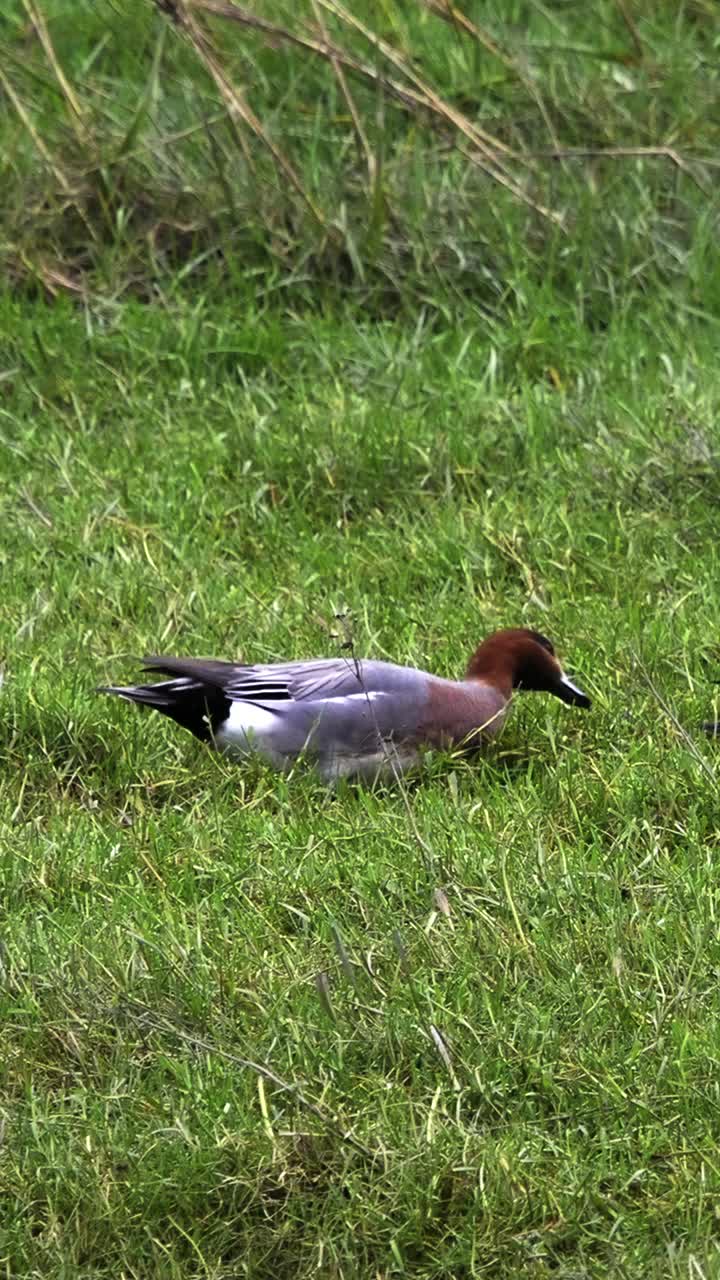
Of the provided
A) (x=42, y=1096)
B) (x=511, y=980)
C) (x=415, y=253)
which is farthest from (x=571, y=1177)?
(x=415, y=253)

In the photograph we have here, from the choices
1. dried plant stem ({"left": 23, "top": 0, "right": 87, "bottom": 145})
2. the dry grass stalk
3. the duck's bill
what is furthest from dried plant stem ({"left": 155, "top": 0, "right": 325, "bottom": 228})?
the duck's bill

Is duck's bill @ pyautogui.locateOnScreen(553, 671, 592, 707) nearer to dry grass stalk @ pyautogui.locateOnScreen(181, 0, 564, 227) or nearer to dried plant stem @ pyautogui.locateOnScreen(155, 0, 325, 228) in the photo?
dry grass stalk @ pyautogui.locateOnScreen(181, 0, 564, 227)

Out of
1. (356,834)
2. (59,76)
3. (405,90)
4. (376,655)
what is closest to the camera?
(356,834)

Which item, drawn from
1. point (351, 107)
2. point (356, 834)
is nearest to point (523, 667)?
point (356, 834)

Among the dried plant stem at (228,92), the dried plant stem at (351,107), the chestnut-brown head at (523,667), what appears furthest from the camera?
the dried plant stem at (351,107)

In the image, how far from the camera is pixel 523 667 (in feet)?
14.5

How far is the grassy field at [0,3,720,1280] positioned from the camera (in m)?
2.99

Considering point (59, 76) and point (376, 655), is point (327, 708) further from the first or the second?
point (59, 76)

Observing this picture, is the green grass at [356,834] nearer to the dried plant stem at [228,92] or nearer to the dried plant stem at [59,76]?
the dried plant stem at [228,92]

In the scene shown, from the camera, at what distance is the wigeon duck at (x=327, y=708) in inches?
168

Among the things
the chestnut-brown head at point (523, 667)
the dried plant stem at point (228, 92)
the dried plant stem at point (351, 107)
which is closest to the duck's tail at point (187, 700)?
the chestnut-brown head at point (523, 667)

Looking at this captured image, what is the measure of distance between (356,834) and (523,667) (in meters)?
0.66

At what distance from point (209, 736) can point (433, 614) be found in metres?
0.83

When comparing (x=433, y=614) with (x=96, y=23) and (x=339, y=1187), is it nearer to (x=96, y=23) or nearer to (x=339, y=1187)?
(x=339, y=1187)
